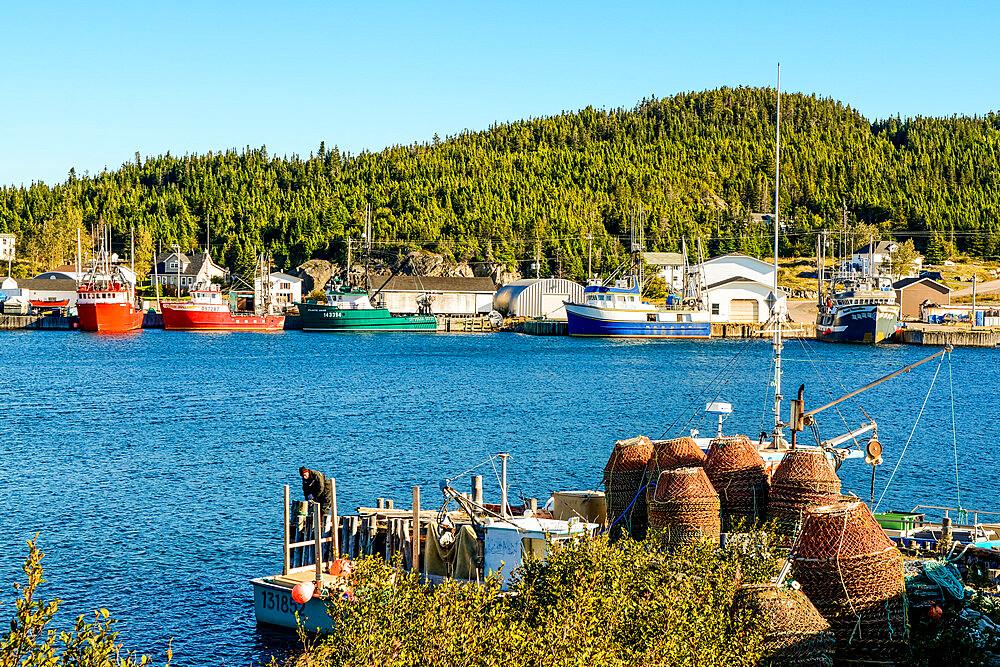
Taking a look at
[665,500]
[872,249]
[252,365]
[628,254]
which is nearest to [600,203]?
Answer: [628,254]

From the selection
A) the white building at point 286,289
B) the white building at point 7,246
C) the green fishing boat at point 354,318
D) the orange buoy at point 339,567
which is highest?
the white building at point 7,246

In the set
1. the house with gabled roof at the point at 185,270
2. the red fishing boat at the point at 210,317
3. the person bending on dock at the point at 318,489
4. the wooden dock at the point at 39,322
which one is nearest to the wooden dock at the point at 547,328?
the red fishing boat at the point at 210,317

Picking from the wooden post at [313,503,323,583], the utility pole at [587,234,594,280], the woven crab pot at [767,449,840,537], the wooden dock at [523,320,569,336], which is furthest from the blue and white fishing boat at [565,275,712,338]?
the woven crab pot at [767,449,840,537]

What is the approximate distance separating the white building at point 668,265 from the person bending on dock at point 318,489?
109 metres

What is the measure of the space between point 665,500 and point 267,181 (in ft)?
521

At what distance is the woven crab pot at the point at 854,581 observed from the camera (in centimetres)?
1430

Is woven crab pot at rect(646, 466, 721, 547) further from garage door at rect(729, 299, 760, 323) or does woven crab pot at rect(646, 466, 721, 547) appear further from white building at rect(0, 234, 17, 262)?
white building at rect(0, 234, 17, 262)

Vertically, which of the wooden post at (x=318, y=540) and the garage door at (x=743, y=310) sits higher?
the garage door at (x=743, y=310)

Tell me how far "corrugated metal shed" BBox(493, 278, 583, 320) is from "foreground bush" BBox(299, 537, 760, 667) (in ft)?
332

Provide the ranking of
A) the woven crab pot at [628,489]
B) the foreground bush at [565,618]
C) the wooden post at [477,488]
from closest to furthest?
the foreground bush at [565,618] < the woven crab pot at [628,489] < the wooden post at [477,488]

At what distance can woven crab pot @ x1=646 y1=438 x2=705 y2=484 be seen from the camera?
18.2 m

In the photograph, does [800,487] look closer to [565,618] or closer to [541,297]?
[565,618]

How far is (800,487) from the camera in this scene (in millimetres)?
16938

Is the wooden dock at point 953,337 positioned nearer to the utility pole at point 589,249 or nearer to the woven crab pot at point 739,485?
the utility pole at point 589,249
